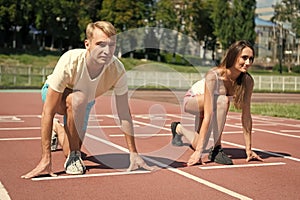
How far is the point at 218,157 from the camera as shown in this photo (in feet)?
21.5

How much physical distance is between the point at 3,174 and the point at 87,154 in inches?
67.8

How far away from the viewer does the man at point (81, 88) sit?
5.25 metres

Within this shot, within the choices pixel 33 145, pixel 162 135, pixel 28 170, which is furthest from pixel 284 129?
pixel 28 170

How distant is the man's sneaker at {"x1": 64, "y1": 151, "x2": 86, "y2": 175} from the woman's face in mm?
2336

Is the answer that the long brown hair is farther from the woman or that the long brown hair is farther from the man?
the man

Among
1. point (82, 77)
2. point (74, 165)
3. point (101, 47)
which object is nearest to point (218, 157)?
point (74, 165)

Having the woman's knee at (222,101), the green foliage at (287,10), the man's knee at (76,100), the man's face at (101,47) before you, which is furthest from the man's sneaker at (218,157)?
the green foliage at (287,10)

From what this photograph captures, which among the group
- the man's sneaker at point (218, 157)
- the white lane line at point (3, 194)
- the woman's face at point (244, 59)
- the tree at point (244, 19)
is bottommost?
the white lane line at point (3, 194)

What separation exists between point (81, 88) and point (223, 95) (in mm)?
2043

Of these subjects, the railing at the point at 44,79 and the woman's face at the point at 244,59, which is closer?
the woman's face at the point at 244,59

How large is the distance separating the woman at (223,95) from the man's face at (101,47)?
1.67m

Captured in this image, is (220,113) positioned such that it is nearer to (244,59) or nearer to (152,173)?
(244,59)

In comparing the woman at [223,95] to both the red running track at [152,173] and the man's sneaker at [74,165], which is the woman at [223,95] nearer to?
the red running track at [152,173]

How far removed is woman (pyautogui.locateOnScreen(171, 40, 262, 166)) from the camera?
6324 mm
